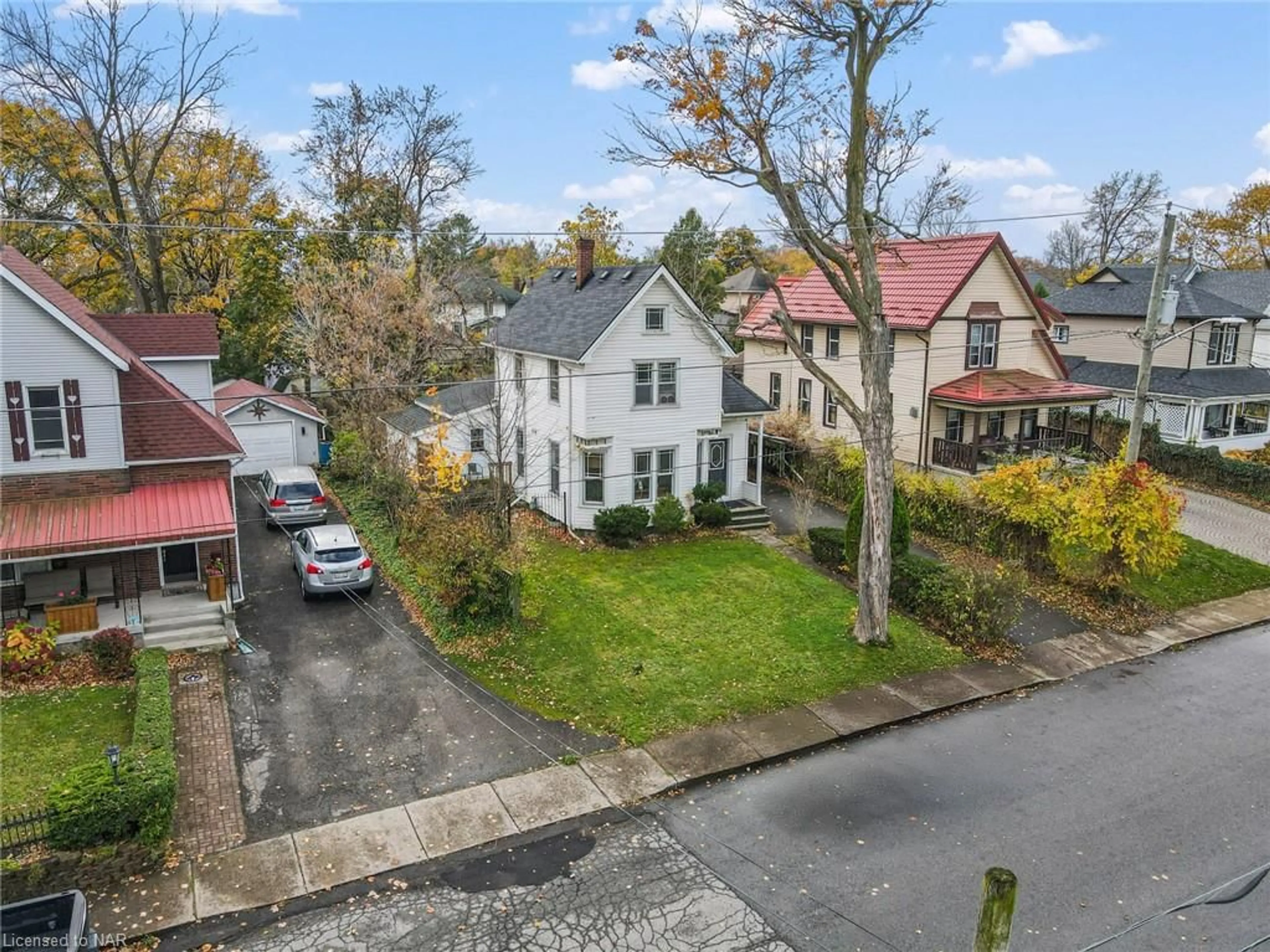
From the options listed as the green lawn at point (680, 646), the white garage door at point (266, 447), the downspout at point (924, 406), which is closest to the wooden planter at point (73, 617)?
the green lawn at point (680, 646)

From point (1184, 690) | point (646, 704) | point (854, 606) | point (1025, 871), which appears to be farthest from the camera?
point (854, 606)

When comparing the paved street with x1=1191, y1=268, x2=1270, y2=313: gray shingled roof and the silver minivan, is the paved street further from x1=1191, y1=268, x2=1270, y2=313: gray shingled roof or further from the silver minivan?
x1=1191, y1=268, x2=1270, y2=313: gray shingled roof

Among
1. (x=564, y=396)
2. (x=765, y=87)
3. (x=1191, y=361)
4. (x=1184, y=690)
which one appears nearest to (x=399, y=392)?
(x=564, y=396)

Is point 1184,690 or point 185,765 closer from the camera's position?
point 185,765

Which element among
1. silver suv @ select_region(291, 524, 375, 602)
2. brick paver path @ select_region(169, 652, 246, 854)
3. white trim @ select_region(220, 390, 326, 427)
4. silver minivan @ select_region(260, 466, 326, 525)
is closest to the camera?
brick paver path @ select_region(169, 652, 246, 854)

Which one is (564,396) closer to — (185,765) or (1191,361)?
(185,765)

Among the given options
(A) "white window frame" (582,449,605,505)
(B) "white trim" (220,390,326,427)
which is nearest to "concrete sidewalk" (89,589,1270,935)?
(A) "white window frame" (582,449,605,505)

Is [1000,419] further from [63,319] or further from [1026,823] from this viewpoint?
[63,319]
